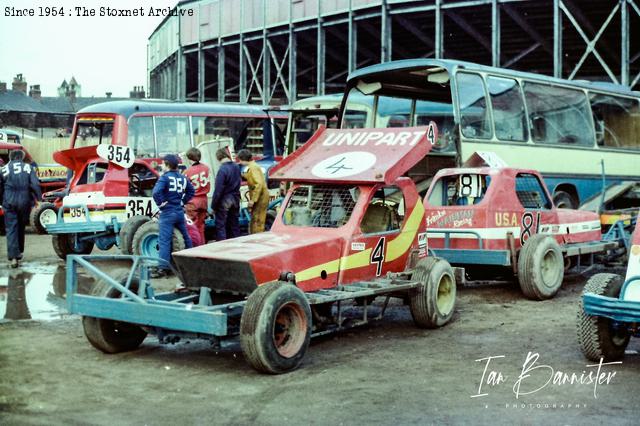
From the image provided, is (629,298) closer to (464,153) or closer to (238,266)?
(238,266)

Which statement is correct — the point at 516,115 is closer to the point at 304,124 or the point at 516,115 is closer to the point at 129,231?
the point at 304,124

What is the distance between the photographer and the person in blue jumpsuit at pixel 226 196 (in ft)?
42.5

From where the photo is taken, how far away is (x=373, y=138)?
8852mm

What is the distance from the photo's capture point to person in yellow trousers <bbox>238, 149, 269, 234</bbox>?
44.9ft

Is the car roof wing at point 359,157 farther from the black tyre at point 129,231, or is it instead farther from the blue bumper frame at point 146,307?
the black tyre at point 129,231

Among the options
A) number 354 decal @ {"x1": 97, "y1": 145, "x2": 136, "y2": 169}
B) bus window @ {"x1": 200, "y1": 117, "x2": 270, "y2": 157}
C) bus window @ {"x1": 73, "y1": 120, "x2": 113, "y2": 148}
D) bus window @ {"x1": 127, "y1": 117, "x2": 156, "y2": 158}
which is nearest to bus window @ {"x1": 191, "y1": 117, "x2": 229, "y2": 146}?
bus window @ {"x1": 200, "y1": 117, "x2": 270, "y2": 157}

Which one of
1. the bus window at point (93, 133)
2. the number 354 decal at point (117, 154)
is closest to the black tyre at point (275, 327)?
the number 354 decal at point (117, 154)

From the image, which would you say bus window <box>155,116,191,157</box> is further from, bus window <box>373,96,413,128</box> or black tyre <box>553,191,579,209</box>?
black tyre <box>553,191,579,209</box>

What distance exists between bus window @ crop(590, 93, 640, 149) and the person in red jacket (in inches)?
308

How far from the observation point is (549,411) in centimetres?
569

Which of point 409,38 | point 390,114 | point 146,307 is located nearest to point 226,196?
point 390,114

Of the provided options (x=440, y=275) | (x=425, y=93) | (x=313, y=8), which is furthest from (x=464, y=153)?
(x=313, y=8)

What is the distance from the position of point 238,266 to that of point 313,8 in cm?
2006

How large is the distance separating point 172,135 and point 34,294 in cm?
704
